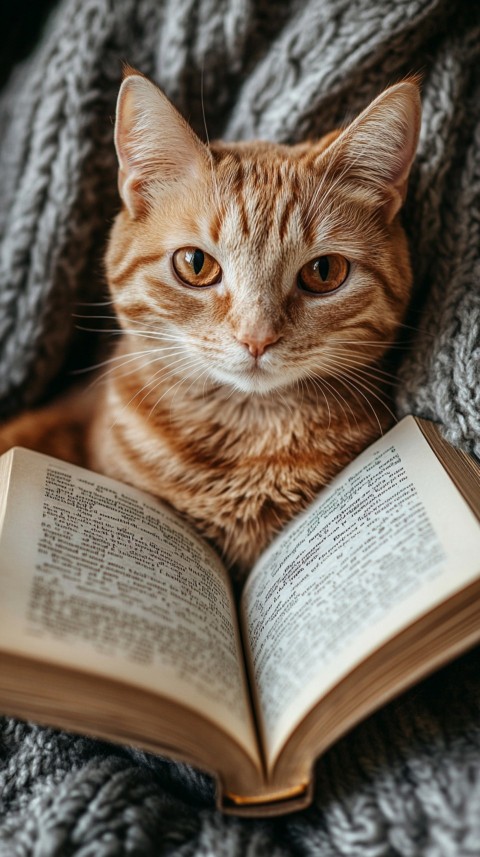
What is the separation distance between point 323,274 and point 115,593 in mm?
542

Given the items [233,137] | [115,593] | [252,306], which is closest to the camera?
[115,593]

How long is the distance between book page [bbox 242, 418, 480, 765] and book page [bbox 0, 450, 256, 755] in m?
0.05

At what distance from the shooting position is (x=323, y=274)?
3.36ft

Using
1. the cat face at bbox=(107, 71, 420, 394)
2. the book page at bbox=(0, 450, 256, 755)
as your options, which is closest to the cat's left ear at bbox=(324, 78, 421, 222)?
the cat face at bbox=(107, 71, 420, 394)

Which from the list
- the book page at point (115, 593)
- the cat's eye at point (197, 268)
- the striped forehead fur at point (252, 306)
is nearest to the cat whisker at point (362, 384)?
the striped forehead fur at point (252, 306)

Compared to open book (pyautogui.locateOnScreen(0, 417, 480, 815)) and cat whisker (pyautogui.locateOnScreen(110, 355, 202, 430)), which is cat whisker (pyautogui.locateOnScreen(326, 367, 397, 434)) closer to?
open book (pyautogui.locateOnScreen(0, 417, 480, 815))

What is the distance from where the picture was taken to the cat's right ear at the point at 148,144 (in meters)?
0.99

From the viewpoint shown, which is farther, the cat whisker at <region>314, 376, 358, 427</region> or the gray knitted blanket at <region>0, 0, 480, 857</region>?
the cat whisker at <region>314, 376, 358, 427</region>

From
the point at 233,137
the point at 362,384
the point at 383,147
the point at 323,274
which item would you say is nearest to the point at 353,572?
the point at 362,384

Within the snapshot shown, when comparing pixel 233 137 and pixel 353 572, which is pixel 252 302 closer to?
pixel 353 572

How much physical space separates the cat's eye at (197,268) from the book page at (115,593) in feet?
1.11

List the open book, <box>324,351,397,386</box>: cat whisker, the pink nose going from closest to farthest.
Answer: the open book → the pink nose → <box>324,351,397,386</box>: cat whisker

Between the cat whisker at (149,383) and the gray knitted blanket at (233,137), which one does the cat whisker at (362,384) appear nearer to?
the gray knitted blanket at (233,137)

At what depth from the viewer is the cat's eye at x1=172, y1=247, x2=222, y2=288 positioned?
1.02 metres
